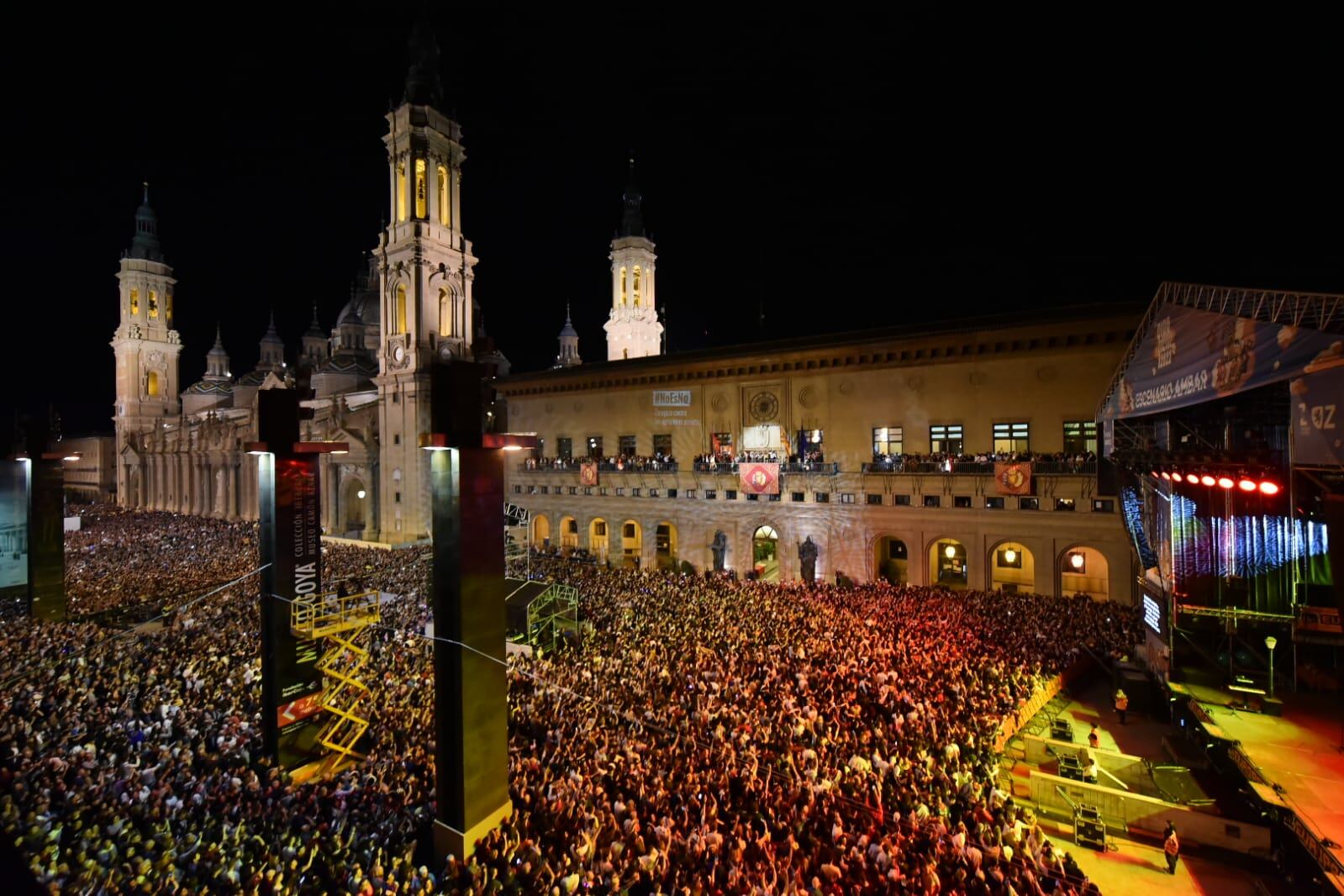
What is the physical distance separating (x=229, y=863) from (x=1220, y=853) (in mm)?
14952

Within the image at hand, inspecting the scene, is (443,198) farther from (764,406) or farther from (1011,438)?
(1011,438)

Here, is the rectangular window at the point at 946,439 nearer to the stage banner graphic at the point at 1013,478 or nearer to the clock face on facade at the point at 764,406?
the stage banner graphic at the point at 1013,478

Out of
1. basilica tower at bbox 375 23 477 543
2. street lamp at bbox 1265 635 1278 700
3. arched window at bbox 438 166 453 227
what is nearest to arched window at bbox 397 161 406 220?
basilica tower at bbox 375 23 477 543

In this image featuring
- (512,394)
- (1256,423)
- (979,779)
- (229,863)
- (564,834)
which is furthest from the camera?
(512,394)

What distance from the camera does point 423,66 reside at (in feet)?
A: 139


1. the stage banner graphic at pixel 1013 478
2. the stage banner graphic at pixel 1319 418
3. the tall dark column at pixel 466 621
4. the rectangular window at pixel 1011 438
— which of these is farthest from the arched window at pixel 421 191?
the stage banner graphic at pixel 1319 418

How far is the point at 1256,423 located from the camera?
14.0 meters

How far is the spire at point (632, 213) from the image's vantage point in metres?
51.8

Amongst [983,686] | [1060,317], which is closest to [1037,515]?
[1060,317]

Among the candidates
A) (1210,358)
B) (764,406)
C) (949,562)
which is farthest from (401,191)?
(1210,358)

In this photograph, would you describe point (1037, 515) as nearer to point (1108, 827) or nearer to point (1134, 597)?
point (1134, 597)

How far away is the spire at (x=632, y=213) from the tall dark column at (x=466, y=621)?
4657 cm

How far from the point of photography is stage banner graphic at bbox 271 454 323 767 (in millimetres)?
11648

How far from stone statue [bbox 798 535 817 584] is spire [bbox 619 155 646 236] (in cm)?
3450
